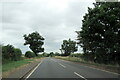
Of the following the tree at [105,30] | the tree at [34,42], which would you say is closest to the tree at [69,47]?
the tree at [34,42]

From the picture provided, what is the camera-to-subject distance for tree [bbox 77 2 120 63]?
1185 inches

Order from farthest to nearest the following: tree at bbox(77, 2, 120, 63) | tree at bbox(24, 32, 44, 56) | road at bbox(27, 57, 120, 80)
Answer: tree at bbox(24, 32, 44, 56) < tree at bbox(77, 2, 120, 63) < road at bbox(27, 57, 120, 80)

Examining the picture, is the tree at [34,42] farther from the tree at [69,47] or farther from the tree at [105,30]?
the tree at [105,30]

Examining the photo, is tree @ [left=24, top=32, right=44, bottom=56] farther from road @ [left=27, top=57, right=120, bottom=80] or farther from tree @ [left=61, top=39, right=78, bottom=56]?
road @ [left=27, top=57, right=120, bottom=80]

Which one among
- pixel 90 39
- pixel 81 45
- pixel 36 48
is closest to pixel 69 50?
pixel 36 48

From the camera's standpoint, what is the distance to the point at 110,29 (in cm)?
3114

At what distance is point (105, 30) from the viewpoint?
3225 cm

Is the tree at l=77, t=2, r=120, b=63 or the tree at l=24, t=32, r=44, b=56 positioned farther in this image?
the tree at l=24, t=32, r=44, b=56

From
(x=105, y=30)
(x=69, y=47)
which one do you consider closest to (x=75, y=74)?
(x=105, y=30)

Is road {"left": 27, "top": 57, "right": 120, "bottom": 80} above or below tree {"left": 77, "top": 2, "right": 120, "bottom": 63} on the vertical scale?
below

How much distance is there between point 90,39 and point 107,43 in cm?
397

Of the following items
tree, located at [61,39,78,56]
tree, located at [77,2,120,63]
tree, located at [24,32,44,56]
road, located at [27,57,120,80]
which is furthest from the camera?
tree, located at [61,39,78,56]

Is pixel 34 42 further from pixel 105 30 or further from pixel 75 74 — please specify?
pixel 75 74

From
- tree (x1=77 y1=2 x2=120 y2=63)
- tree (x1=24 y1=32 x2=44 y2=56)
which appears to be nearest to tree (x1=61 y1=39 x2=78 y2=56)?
tree (x1=24 y1=32 x2=44 y2=56)
